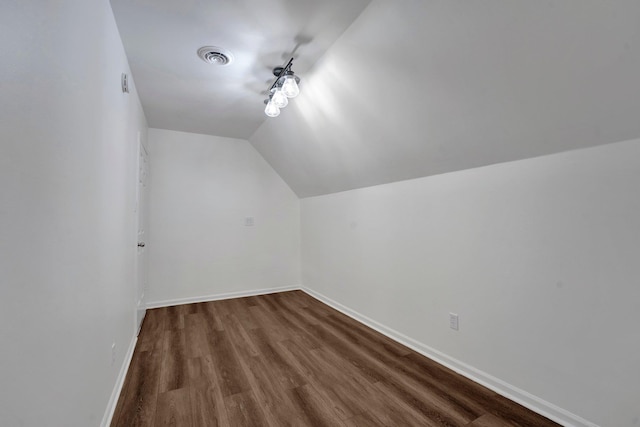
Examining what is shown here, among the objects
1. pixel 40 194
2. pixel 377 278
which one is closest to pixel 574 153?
pixel 377 278

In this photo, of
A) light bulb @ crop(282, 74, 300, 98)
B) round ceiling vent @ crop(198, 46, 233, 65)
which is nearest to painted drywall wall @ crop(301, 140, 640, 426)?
light bulb @ crop(282, 74, 300, 98)

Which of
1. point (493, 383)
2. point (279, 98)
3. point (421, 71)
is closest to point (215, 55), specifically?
point (279, 98)

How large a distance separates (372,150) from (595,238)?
5.59 feet

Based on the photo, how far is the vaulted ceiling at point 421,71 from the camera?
1.28m

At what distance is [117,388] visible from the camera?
1.93m

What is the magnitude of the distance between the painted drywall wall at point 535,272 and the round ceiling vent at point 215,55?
1915 millimetres

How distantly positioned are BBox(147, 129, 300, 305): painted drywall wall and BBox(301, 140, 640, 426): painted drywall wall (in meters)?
2.36

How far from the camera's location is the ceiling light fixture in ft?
7.08

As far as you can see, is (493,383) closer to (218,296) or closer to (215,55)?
(215,55)

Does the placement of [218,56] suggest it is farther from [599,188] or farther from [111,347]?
[599,188]

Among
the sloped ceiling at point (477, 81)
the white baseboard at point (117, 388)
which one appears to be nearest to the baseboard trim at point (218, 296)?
the white baseboard at point (117, 388)

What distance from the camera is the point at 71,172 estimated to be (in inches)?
45.7

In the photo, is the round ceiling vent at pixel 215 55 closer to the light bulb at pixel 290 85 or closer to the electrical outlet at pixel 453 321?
the light bulb at pixel 290 85

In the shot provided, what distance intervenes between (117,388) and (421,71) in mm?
2961
